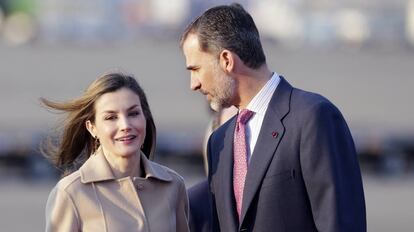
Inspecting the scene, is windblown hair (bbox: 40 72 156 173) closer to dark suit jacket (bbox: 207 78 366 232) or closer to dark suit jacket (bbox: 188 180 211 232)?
dark suit jacket (bbox: 188 180 211 232)

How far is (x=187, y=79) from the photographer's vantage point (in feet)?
97.8

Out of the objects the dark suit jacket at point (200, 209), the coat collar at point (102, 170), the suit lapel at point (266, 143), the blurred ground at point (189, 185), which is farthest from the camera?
the blurred ground at point (189, 185)

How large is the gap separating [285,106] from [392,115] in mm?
24352

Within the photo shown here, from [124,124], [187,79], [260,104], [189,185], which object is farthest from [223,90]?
[187,79]

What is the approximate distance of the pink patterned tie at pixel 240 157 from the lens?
16.8 feet

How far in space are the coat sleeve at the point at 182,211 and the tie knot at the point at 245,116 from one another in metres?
A: 0.43

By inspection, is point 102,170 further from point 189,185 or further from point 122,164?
point 189,185

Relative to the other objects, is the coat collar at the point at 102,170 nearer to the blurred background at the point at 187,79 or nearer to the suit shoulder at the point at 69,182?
the suit shoulder at the point at 69,182

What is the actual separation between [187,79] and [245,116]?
24.7 meters

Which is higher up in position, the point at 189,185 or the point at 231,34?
the point at 231,34

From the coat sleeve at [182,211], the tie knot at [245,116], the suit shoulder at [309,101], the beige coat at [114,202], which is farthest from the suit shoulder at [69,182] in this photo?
the suit shoulder at [309,101]

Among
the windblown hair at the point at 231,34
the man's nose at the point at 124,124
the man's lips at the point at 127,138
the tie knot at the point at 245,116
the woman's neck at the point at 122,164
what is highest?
the windblown hair at the point at 231,34

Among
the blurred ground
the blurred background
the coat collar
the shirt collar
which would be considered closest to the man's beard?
the shirt collar

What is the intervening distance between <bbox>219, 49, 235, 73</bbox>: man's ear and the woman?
41cm
